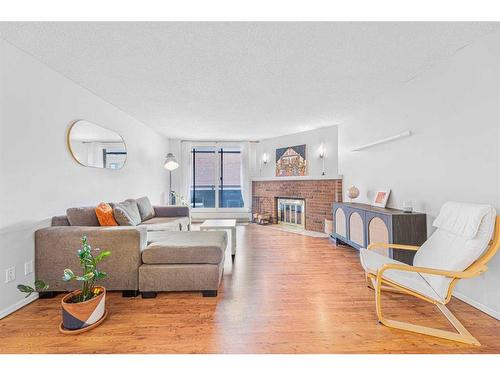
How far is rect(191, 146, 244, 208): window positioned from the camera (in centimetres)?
666

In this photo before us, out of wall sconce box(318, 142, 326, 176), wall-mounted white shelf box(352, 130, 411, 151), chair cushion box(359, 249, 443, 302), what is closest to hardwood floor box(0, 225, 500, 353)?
chair cushion box(359, 249, 443, 302)

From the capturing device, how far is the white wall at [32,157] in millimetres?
2002

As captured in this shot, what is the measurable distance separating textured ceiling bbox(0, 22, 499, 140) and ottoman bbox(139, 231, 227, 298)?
1880 millimetres

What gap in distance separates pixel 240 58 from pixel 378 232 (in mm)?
2592

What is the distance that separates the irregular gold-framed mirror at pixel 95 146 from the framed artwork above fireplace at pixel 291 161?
366 centimetres

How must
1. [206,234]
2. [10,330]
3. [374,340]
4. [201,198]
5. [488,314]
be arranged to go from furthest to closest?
[201,198] < [206,234] < [488,314] < [10,330] < [374,340]

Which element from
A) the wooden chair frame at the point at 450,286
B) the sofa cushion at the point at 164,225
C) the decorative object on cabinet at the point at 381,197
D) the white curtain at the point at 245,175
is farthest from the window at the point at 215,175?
the wooden chair frame at the point at 450,286

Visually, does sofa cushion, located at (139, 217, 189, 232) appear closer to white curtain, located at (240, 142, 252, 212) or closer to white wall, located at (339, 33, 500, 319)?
white curtain, located at (240, 142, 252, 212)

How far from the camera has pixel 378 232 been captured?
289 centimetres

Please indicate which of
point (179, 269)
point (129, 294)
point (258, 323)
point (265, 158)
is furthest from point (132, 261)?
point (265, 158)
